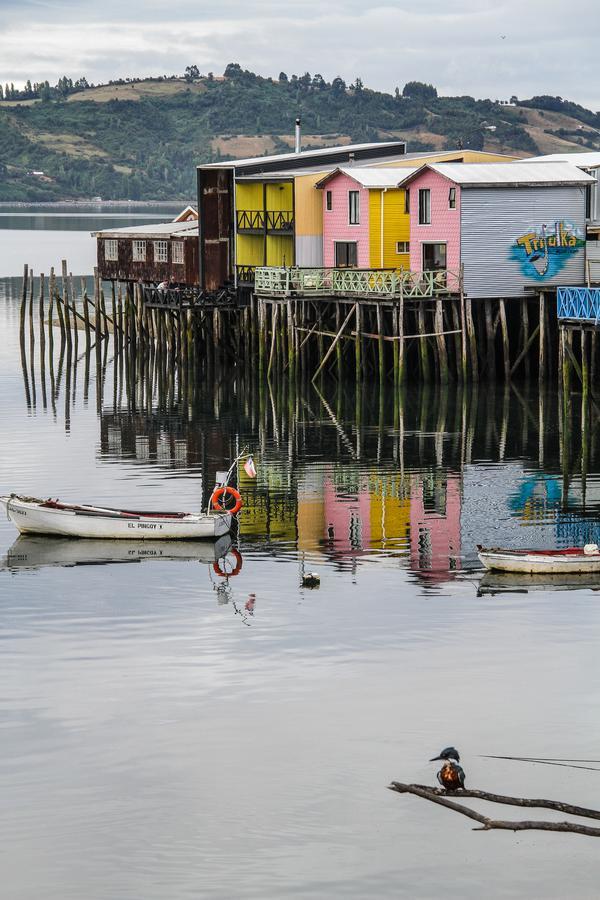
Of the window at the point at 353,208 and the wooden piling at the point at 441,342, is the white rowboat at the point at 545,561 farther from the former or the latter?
the window at the point at 353,208

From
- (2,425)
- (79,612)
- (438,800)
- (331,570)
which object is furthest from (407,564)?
(2,425)

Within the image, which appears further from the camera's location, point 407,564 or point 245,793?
point 407,564

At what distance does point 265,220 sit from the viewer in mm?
69875

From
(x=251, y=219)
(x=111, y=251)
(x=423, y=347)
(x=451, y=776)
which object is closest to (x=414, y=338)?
(x=423, y=347)

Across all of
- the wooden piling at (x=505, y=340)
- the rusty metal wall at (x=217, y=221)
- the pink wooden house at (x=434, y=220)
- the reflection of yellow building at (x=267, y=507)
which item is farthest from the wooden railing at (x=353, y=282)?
the reflection of yellow building at (x=267, y=507)

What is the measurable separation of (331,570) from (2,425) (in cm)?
2705

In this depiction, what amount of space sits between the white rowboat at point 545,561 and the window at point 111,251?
5180 cm

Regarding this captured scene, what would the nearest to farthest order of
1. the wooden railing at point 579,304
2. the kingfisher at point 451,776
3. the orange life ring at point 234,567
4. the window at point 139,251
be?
the kingfisher at point 451,776, the orange life ring at point 234,567, the wooden railing at point 579,304, the window at point 139,251

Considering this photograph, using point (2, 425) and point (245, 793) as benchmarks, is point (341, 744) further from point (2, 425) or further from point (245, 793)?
point (2, 425)

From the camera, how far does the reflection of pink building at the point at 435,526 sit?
33.2 m

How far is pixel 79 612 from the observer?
29.7m

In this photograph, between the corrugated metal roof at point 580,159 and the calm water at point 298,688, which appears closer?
the calm water at point 298,688

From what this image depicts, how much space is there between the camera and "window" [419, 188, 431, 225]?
202 ft

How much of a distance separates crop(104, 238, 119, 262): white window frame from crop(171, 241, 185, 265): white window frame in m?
6.24
